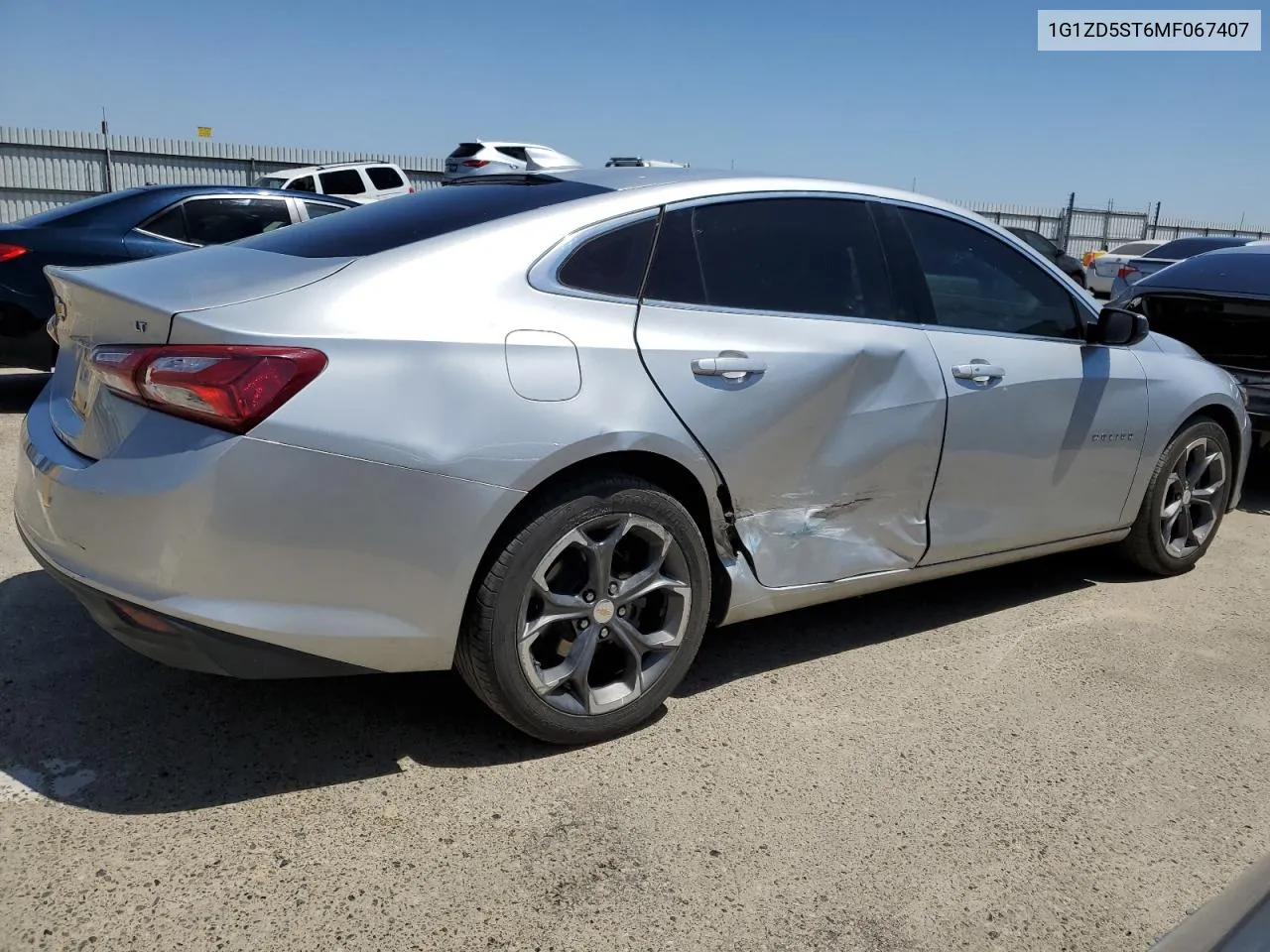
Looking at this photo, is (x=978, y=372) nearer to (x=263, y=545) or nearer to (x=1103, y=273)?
(x=263, y=545)

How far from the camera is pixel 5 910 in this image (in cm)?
224

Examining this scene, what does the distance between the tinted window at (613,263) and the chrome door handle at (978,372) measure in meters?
1.23

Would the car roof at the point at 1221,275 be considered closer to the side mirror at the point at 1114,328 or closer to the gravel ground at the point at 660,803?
the side mirror at the point at 1114,328

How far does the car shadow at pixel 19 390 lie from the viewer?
24.1ft

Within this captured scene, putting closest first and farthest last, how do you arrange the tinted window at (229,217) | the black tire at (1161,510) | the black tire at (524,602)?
the black tire at (524,602), the black tire at (1161,510), the tinted window at (229,217)

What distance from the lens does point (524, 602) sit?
2.81m

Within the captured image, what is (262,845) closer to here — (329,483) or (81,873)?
(81,873)

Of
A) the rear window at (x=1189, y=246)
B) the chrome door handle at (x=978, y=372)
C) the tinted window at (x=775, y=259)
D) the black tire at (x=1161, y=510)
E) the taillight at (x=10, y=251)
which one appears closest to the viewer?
the tinted window at (x=775, y=259)

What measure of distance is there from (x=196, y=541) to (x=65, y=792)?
0.81 m

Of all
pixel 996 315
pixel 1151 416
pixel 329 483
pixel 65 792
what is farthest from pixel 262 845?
pixel 1151 416

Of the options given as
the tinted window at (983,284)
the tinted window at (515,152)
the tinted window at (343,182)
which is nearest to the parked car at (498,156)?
the tinted window at (515,152)

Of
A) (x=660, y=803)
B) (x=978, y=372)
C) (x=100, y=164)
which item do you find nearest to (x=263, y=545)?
(x=660, y=803)

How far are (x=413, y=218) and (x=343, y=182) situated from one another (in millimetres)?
15759

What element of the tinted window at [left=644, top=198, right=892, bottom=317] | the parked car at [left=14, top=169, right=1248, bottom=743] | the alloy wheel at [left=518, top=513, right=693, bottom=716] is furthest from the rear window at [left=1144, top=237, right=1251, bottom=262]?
the alloy wheel at [left=518, top=513, right=693, bottom=716]
